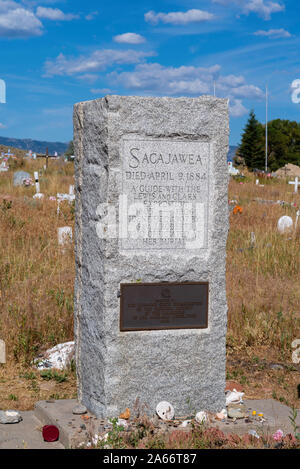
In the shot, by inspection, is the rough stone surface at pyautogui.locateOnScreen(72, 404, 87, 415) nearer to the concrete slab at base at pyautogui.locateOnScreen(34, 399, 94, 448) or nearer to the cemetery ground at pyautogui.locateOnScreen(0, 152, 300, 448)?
the concrete slab at base at pyautogui.locateOnScreen(34, 399, 94, 448)

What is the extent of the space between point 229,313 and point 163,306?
238 cm

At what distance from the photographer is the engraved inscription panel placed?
3.69 meters

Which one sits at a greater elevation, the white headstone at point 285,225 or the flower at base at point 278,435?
the white headstone at point 285,225

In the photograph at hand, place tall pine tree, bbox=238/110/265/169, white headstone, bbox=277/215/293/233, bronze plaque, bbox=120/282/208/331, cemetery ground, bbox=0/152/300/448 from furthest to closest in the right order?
tall pine tree, bbox=238/110/265/169, white headstone, bbox=277/215/293/233, cemetery ground, bbox=0/152/300/448, bronze plaque, bbox=120/282/208/331

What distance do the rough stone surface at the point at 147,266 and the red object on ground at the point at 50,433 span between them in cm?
33

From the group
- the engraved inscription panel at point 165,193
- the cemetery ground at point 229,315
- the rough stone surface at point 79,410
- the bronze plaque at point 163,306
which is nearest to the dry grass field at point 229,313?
the cemetery ground at point 229,315

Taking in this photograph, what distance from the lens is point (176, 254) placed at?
3.81 meters

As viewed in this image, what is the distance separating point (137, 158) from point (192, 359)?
4.61 ft

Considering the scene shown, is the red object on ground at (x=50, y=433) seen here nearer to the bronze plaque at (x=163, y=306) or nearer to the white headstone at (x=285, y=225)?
the bronze plaque at (x=163, y=306)

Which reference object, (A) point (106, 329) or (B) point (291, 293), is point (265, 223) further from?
(A) point (106, 329)

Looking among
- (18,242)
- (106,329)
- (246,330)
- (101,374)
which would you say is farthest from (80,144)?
(18,242)

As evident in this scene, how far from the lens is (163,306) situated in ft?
12.5

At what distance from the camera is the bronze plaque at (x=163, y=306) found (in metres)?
3.73

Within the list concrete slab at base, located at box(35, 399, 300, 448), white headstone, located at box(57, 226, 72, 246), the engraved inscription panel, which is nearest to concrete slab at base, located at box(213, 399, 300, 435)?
concrete slab at base, located at box(35, 399, 300, 448)
